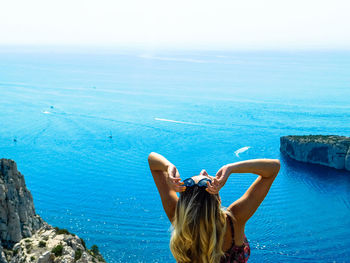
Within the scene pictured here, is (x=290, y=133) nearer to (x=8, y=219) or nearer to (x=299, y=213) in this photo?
(x=299, y=213)

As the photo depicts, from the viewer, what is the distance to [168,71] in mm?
112250

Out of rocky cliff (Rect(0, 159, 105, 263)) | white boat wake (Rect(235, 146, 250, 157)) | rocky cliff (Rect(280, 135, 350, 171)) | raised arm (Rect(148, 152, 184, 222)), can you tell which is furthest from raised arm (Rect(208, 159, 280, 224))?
rocky cliff (Rect(280, 135, 350, 171))

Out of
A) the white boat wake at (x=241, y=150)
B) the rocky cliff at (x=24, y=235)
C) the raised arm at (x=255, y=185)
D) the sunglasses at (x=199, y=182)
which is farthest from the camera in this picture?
the white boat wake at (x=241, y=150)

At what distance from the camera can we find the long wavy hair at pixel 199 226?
2.17m

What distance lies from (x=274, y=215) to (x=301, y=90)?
5266cm

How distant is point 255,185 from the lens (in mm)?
2553

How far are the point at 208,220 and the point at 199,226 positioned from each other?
6 cm

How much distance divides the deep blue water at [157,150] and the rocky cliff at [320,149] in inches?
51.9

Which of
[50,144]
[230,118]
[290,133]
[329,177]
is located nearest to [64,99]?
[50,144]

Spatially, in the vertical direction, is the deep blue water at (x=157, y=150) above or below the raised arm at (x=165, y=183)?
below

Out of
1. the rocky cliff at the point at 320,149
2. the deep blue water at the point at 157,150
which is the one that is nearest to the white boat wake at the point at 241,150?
the deep blue water at the point at 157,150

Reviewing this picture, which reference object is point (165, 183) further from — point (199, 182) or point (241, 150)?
point (241, 150)

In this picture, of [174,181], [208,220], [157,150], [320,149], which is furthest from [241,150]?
[208,220]

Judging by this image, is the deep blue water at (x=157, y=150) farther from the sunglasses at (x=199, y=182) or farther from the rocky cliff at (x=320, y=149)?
the sunglasses at (x=199, y=182)
